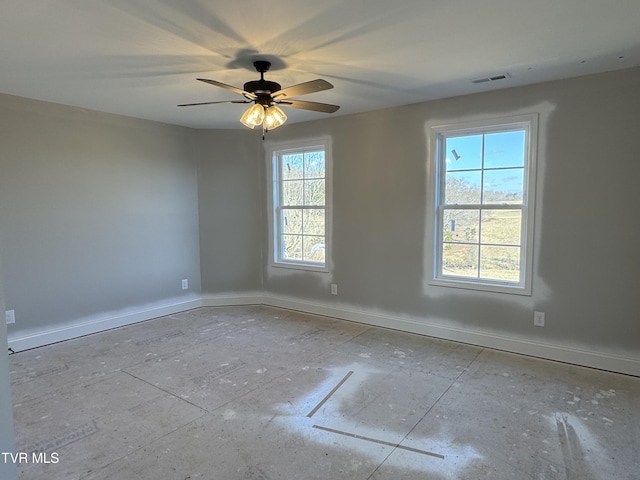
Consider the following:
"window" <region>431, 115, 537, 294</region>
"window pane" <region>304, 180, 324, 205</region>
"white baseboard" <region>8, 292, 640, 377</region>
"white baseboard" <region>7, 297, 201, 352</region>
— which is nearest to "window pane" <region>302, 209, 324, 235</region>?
"window pane" <region>304, 180, 324, 205</region>

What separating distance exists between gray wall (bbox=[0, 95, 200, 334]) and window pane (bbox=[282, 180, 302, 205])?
47.5 inches

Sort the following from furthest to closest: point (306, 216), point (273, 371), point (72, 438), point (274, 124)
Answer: point (306, 216) < point (273, 371) < point (274, 124) < point (72, 438)

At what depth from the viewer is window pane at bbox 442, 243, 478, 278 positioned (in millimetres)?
3811

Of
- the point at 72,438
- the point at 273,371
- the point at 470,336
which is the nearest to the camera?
the point at 72,438

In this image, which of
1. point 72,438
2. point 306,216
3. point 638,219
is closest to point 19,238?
point 72,438

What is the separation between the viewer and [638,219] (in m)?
2.98

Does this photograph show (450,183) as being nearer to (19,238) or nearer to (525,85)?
(525,85)

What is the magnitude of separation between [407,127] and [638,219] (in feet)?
7.07

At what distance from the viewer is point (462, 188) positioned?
381 centimetres

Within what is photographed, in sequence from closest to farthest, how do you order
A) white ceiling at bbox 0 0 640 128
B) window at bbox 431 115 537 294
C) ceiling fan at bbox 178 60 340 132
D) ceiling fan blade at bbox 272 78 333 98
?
white ceiling at bbox 0 0 640 128 < ceiling fan blade at bbox 272 78 333 98 < ceiling fan at bbox 178 60 340 132 < window at bbox 431 115 537 294

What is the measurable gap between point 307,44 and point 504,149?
2175 millimetres

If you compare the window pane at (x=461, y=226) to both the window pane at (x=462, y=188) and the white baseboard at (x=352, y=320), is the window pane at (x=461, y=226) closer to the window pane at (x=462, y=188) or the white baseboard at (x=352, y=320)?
the window pane at (x=462, y=188)

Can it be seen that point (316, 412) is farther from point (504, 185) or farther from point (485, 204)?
point (504, 185)

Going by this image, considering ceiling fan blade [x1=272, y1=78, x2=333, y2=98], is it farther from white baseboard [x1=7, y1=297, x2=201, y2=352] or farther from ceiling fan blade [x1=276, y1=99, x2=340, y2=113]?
white baseboard [x1=7, y1=297, x2=201, y2=352]
